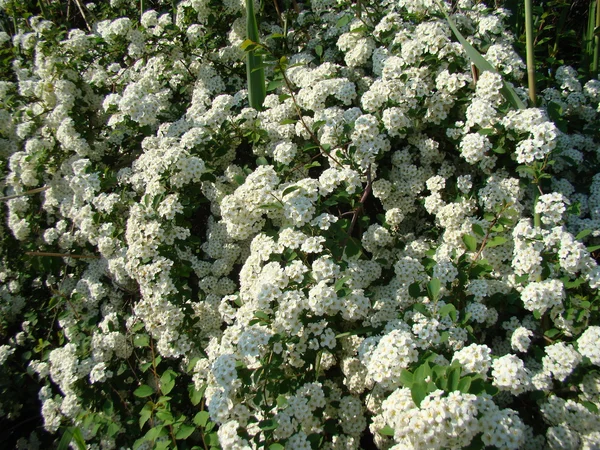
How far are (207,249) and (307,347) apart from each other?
97 centimetres

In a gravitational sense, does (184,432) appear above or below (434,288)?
below

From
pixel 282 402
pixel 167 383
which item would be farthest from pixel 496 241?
pixel 167 383

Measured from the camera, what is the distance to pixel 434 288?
6.41 ft

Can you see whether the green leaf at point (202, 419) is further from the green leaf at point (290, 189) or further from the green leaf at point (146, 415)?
the green leaf at point (290, 189)

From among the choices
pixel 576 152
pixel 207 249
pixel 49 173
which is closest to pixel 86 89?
pixel 49 173

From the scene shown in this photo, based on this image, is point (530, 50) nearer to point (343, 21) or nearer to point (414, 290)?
point (343, 21)

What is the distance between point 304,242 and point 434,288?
1.96ft

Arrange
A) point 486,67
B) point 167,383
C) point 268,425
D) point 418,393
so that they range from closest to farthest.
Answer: point 418,393, point 268,425, point 167,383, point 486,67

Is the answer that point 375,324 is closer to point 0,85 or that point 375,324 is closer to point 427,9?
point 427,9

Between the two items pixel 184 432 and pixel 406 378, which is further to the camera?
pixel 184 432

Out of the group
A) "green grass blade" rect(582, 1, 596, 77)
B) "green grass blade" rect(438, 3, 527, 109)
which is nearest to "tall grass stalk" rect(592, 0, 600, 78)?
"green grass blade" rect(582, 1, 596, 77)

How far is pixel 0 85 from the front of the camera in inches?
152

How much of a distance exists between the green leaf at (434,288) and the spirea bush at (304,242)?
0.02m

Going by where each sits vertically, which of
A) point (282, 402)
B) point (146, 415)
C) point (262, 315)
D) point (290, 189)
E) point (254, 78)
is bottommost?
point (146, 415)
